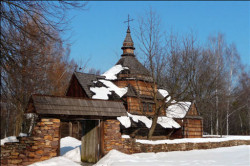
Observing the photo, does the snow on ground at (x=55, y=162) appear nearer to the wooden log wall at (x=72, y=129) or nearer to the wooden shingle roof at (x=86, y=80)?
the wooden shingle roof at (x=86, y=80)

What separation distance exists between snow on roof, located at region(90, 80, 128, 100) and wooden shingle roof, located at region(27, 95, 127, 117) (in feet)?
34.1

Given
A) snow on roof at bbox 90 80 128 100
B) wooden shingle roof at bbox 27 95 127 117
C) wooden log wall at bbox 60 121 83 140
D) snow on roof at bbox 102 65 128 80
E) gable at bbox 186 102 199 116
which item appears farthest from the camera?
gable at bbox 186 102 199 116

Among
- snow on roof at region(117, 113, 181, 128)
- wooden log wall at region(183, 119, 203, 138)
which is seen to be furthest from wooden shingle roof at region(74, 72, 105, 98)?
wooden log wall at region(183, 119, 203, 138)

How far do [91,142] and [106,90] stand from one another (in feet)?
39.6

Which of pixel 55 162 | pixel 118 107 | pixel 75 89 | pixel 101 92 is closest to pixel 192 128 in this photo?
pixel 101 92

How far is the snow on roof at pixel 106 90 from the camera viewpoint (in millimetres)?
24531

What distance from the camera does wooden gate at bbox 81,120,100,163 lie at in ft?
45.0

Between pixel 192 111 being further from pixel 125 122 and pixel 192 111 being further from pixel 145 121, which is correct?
pixel 125 122

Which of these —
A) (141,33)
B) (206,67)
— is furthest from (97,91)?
(206,67)

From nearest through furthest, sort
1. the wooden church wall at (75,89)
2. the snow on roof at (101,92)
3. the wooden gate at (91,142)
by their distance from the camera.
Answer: the wooden gate at (91,142) < the snow on roof at (101,92) < the wooden church wall at (75,89)

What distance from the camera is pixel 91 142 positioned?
46.3 feet

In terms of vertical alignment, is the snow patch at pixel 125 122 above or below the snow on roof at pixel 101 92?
below

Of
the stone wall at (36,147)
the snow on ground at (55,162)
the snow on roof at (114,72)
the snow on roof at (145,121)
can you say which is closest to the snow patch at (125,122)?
the snow on roof at (145,121)

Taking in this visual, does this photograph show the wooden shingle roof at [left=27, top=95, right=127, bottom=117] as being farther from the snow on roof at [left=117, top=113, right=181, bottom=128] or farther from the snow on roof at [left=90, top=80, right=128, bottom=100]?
the snow on roof at [left=90, top=80, right=128, bottom=100]
